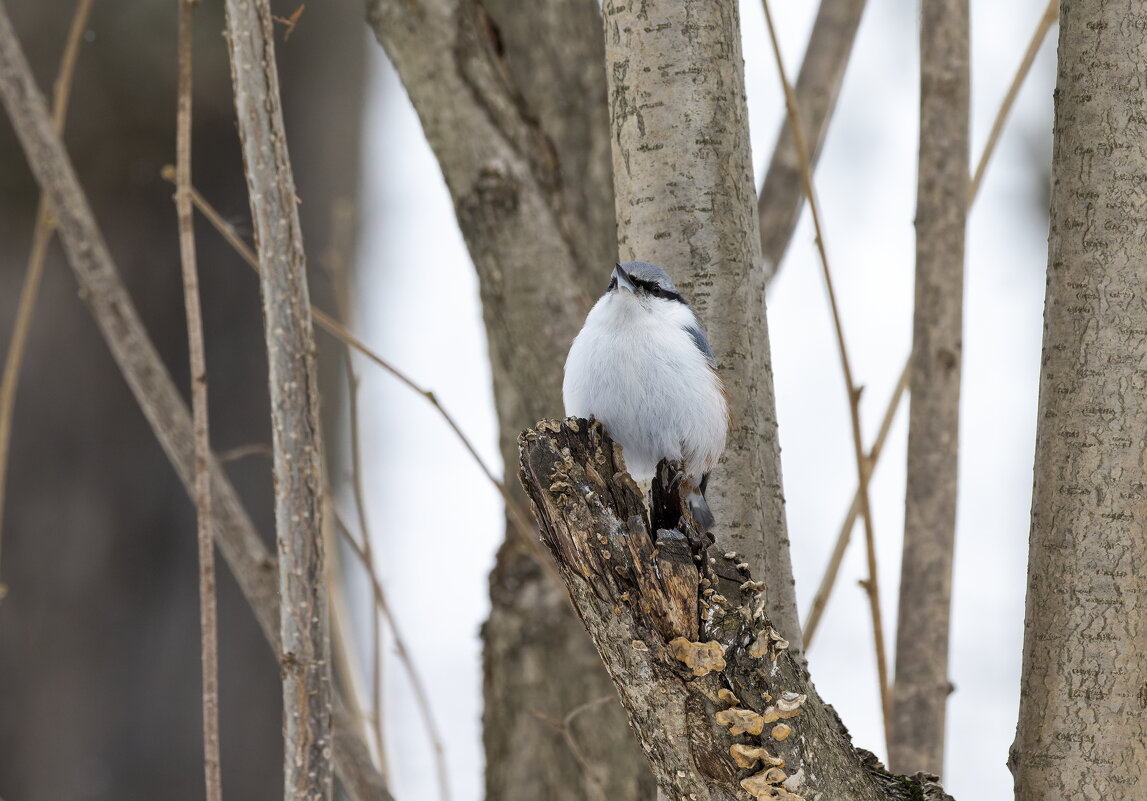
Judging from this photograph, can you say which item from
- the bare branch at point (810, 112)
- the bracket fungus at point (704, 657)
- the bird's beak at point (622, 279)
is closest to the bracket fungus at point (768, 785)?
the bracket fungus at point (704, 657)

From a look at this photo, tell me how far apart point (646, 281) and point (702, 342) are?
11 cm

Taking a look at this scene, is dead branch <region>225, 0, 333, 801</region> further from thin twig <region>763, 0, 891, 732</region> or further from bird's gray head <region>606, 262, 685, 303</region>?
thin twig <region>763, 0, 891, 732</region>

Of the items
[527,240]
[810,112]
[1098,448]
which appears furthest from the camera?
[810,112]

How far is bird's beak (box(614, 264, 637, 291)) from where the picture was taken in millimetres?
1264

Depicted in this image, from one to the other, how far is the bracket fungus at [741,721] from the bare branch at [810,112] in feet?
4.16

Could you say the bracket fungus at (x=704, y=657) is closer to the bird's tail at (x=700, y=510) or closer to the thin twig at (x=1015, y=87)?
the bird's tail at (x=700, y=510)

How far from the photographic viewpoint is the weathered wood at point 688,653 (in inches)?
35.5

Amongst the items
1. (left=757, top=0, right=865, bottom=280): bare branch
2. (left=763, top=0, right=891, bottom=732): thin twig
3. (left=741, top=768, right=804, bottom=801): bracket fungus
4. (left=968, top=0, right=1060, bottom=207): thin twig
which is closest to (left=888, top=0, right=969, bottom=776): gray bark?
(left=968, top=0, right=1060, bottom=207): thin twig

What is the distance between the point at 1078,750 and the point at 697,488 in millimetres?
519

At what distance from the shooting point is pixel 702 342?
1247 millimetres

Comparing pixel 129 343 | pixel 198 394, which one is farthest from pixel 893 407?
pixel 129 343

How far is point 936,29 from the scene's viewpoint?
160 centimetres

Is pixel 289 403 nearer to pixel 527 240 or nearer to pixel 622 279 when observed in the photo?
pixel 622 279

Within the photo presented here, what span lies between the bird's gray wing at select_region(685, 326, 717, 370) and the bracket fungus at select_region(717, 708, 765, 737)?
49 cm
